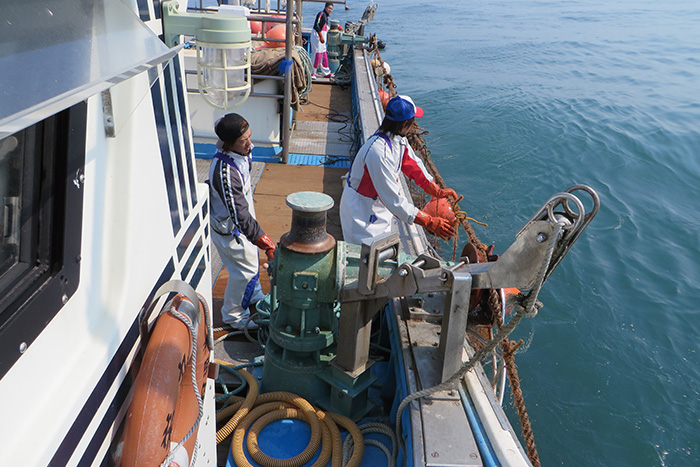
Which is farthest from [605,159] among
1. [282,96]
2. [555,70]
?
[555,70]

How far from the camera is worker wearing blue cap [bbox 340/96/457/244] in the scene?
12.3ft

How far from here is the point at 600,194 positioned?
11.2m

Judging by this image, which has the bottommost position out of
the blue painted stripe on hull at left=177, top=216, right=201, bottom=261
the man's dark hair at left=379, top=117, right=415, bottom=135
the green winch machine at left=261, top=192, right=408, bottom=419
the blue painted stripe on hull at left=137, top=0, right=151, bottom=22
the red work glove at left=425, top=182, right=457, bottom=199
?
the green winch machine at left=261, top=192, right=408, bottom=419

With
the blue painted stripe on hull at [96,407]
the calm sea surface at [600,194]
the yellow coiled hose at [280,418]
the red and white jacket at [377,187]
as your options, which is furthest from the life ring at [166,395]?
the calm sea surface at [600,194]

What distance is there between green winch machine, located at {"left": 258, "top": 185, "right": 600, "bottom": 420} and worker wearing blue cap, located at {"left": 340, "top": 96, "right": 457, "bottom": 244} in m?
0.70

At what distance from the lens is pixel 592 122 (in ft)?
50.5

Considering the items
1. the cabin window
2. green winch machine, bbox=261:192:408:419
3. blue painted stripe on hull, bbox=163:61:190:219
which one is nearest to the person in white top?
green winch machine, bbox=261:192:408:419

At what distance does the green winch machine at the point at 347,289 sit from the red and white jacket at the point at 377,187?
70 centimetres

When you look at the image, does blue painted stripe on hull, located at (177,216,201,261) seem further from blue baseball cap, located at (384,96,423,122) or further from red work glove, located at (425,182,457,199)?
red work glove, located at (425,182,457,199)

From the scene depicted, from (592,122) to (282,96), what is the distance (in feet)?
37.0

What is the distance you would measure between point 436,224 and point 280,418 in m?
1.69

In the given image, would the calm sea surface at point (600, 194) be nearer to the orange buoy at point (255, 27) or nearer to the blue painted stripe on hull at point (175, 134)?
the blue painted stripe on hull at point (175, 134)

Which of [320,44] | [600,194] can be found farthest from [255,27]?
[600,194]

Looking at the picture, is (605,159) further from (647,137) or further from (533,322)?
(533,322)
